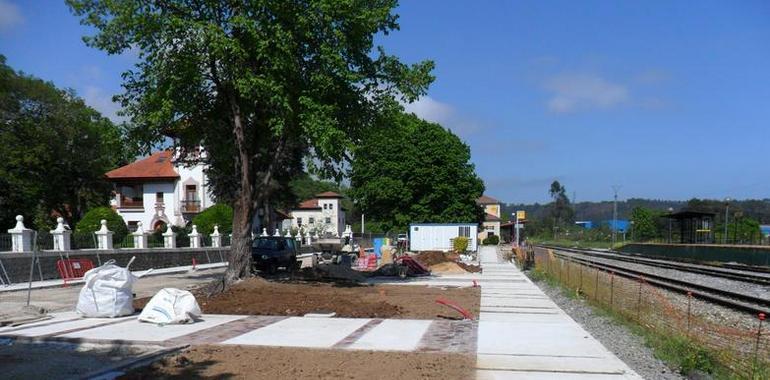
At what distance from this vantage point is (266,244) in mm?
30469

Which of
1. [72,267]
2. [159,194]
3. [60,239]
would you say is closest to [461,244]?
[60,239]

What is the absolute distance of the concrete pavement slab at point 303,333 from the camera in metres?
10.5

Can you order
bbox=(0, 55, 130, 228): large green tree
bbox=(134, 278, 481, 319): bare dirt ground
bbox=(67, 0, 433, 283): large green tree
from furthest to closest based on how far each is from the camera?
bbox=(0, 55, 130, 228): large green tree → bbox=(67, 0, 433, 283): large green tree → bbox=(134, 278, 481, 319): bare dirt ground

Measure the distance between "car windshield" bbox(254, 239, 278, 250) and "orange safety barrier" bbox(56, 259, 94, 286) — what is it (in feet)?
24.5

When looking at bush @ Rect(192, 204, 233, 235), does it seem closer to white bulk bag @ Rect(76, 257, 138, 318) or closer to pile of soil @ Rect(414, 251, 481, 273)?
pile of soil @ Rect(414, 251, 481, 273)

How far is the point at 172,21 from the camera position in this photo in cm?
1811

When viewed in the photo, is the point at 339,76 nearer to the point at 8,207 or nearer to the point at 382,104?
the point at 382,104

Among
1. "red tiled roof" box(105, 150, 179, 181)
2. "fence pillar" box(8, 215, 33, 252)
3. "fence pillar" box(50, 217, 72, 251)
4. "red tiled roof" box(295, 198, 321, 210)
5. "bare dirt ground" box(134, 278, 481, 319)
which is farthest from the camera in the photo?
"red tiled roof" box(295, 198, 321, 210)

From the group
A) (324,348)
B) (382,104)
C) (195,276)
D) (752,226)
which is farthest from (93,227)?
(752,226)

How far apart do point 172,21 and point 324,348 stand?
11.9 metres

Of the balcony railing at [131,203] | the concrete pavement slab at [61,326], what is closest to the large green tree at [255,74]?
the concrete pavement slab at [61,326]

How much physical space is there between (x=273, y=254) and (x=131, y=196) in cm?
4311

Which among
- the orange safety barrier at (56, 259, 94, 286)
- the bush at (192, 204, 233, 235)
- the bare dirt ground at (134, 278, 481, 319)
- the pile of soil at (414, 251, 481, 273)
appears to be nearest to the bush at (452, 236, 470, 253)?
the pile of soil at (414, 251, 481, 273)

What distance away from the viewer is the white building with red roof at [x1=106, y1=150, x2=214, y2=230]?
2564 inches
